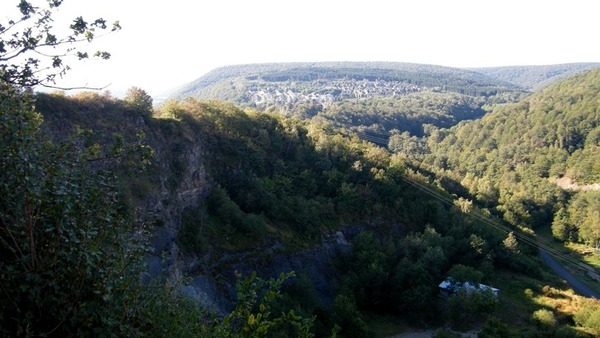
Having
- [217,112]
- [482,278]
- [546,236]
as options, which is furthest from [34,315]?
[546,236]

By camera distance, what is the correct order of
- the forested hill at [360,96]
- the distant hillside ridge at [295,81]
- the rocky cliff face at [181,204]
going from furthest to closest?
1. the distant hillside ridge at [295,81]
2. the forested hill at [360,96]
3. the rocky cliff face at [181,204]

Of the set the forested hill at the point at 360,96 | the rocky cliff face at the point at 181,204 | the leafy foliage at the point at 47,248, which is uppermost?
the leafy foliage at the point at 47,248

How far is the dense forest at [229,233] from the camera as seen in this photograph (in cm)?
399

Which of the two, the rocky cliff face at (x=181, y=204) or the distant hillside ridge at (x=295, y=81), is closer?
the rocky cliff face at (x=181, y=204)

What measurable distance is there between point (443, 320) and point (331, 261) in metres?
8.14

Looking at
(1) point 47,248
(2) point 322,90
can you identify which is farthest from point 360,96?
(1) point 47,248

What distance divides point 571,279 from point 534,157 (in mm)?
43193

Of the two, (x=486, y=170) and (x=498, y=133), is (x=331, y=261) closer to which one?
(x=486, y=170)

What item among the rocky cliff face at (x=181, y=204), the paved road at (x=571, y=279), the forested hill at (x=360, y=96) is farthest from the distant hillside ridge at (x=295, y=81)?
the rocky cliff face at (x=181, y=204)

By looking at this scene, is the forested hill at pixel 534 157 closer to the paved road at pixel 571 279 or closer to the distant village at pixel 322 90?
the paved road at pixel 571 279

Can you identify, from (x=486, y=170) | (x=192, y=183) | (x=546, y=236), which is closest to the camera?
(x=192, y=183)

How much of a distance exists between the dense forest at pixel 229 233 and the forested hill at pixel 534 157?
4184 millimetres

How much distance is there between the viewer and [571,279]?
40.3 meters

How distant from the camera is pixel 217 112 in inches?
1189
